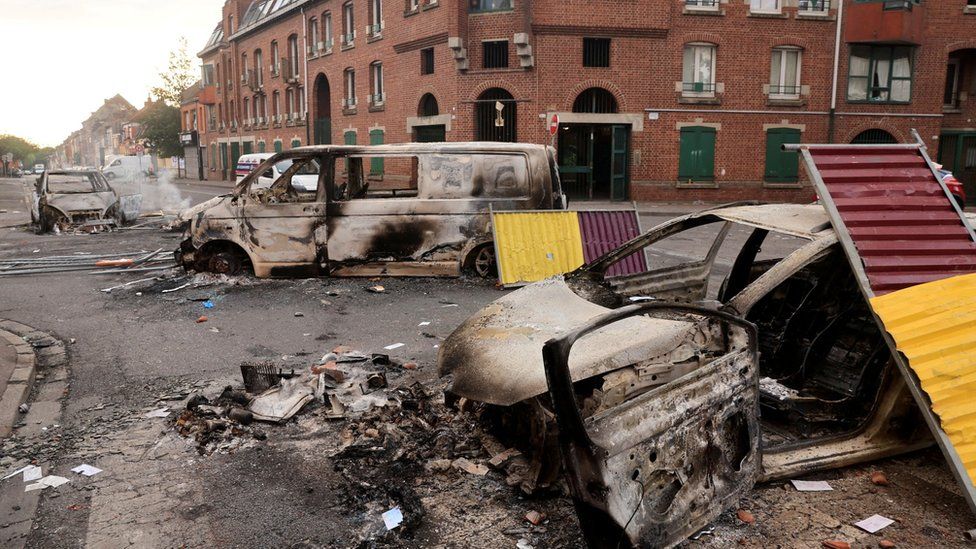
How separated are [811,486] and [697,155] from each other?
23.6m

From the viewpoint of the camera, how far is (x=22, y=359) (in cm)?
684

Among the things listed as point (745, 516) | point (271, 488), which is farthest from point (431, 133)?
point (745, 516)

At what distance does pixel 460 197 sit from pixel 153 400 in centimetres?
567

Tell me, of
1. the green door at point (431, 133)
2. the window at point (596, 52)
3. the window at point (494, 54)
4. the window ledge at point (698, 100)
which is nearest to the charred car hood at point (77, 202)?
the green door at point (431, 133)

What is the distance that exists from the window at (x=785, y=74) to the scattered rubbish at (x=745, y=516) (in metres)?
25.4

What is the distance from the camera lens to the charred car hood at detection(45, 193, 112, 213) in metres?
17.5

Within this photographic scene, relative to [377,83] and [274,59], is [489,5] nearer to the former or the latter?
[377,83]

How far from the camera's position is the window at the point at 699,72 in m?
25.9

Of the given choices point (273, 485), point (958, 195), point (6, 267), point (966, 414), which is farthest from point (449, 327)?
point (958, 195)

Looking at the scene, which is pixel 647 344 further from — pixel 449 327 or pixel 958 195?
pixel 958 195

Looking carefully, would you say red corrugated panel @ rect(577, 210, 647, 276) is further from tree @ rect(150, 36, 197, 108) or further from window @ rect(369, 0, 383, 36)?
tree @ rect(150, 36, 197, 108)

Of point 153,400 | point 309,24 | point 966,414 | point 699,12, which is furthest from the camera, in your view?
point 309,24

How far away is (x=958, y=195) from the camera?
18312 mm

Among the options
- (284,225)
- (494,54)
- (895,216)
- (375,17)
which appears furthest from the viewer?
(375,17)
